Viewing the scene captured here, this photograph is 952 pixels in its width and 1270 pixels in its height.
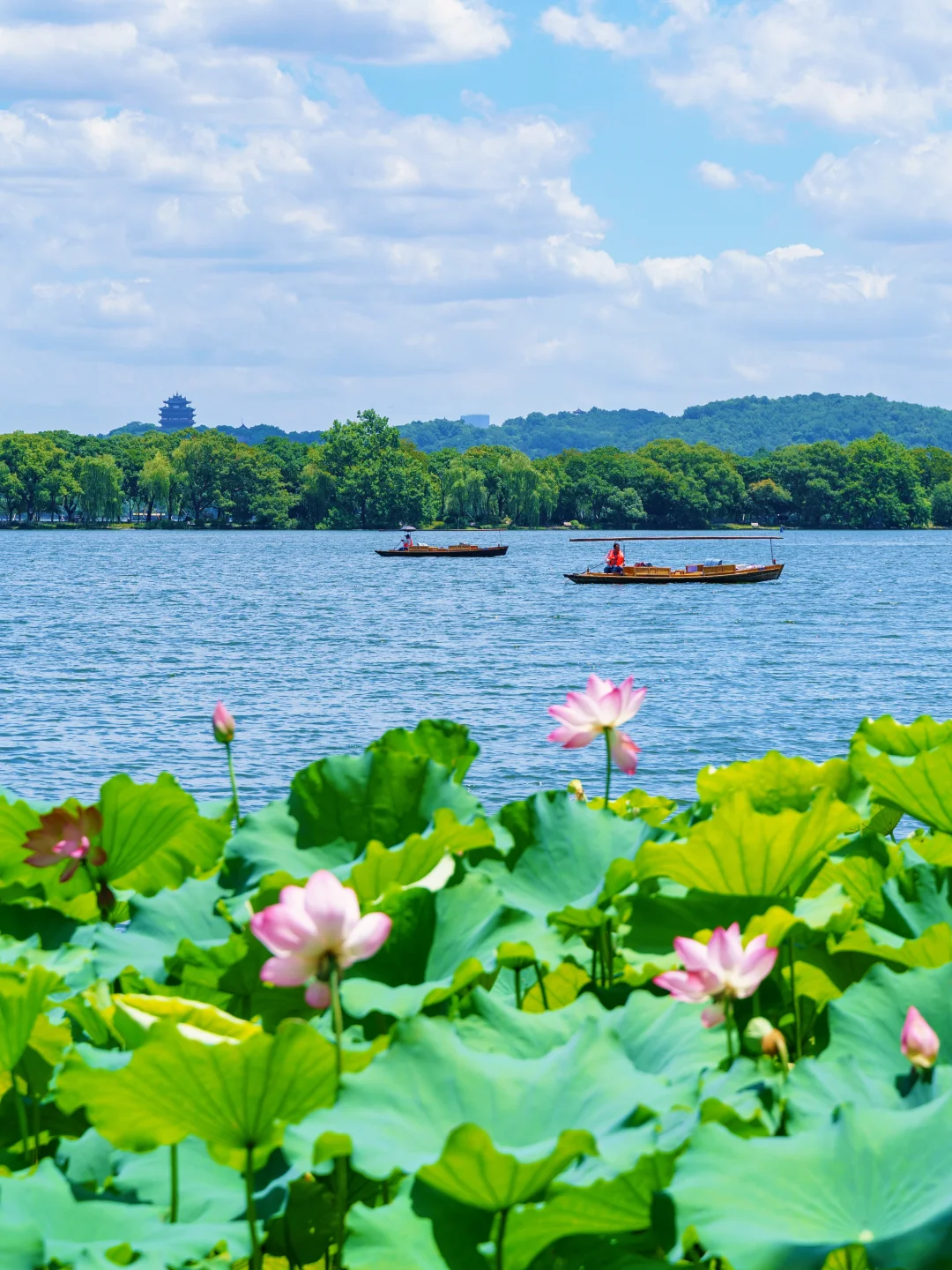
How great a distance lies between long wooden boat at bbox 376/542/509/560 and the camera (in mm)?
84225

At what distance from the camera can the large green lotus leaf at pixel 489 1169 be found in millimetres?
1424

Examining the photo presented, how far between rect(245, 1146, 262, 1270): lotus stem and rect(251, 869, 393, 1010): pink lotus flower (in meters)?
0.21

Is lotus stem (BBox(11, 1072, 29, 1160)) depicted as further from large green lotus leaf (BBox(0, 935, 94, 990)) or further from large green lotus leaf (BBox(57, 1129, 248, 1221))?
large green lotus leaf (BBox(0, 935, 94, 990))

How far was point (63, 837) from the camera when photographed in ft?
8.52

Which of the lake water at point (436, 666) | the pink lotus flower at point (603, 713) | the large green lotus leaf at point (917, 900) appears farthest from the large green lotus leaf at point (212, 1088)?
the lake water at point (436, 666)

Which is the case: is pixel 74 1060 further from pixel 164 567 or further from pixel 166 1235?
pixel 164 567

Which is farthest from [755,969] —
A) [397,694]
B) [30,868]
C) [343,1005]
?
[397,694]

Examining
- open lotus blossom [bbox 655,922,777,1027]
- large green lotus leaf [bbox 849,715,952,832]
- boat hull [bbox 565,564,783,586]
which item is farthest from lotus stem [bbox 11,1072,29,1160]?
boat hull [bbox 565,564,783,586]

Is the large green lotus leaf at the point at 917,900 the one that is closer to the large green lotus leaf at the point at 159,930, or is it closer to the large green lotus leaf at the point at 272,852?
the large green lotus leaf at the point at 272,852

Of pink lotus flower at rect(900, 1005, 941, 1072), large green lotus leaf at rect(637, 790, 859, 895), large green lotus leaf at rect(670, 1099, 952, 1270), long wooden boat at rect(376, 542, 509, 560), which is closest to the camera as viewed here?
large green lotus leaf at rect(670, 1099, 952, 1270)

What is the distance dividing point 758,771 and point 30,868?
4.99ft

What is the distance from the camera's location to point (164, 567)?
268ft

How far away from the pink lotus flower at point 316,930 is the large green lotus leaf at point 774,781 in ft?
4.73

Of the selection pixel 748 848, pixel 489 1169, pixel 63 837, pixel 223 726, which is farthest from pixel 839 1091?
pixel 223 726
